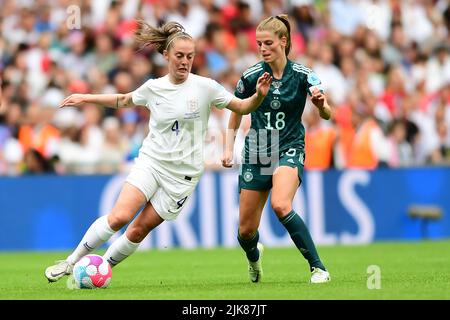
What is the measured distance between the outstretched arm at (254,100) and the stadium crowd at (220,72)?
6.55 m

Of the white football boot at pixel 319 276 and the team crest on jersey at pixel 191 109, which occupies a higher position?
the team crest on jersey at pixel 191 109

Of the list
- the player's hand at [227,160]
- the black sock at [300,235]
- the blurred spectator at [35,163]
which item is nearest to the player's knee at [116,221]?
the player's hand at [227,160]

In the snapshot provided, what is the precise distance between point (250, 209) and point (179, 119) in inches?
44.0

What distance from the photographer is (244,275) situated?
11.7m

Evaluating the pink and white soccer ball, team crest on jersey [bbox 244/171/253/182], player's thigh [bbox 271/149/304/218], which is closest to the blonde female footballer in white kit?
the pink and white soccer ball

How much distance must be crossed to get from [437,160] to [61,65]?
255 inches

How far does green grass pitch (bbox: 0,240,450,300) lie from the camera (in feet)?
29.4

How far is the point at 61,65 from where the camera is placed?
742 inches

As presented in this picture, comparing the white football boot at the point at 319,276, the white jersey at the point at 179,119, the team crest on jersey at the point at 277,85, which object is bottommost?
the white football boot at the point at 319,276

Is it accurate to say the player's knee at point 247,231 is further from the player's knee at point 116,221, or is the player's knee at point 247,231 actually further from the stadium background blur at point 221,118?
the stadium background blur at point 221,118

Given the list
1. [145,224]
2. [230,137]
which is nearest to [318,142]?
[230,137]

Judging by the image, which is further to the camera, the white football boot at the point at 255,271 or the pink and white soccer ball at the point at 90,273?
the white football boot at the point at 255,271

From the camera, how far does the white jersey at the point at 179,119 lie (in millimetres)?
9969

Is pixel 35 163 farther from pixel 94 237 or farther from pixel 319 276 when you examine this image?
pixel 319 276
